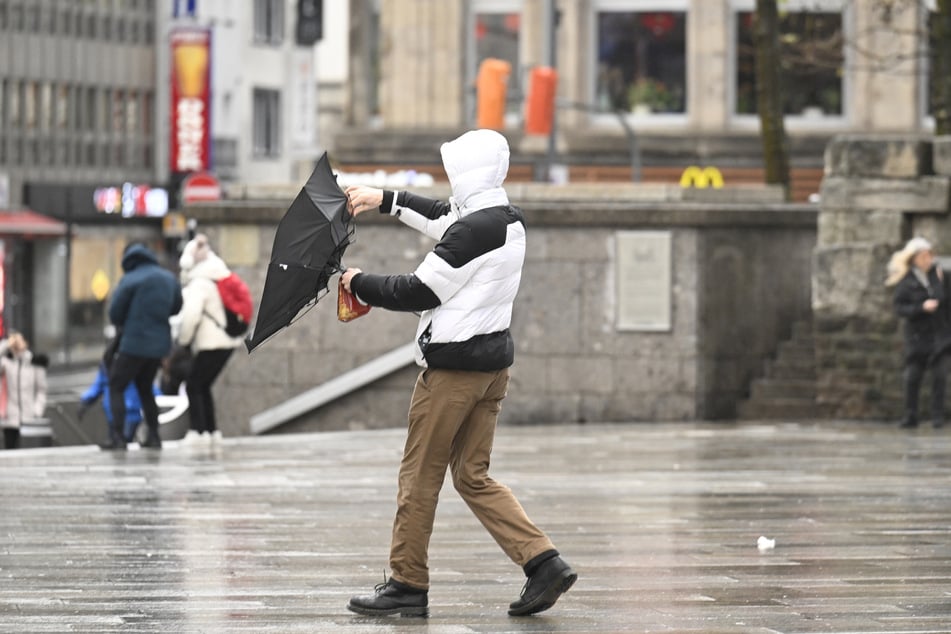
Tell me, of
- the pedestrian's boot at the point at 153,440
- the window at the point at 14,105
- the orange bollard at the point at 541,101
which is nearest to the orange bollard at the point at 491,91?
the orange bollard at the point at 541,101

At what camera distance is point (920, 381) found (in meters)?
21.1

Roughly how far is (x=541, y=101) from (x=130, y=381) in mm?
13776

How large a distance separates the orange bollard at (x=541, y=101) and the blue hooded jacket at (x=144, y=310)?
13335mm

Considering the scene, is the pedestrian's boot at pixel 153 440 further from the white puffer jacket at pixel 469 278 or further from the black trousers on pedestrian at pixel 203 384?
the white puffer jacket at pixel 469 278

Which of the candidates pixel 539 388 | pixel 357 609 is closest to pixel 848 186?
pixel 539 388

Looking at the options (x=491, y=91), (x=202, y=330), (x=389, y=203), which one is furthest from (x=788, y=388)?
(x=389, y=203)

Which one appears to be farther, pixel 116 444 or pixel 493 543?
pixel 116 444

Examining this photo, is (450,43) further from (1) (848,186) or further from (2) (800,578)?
(2) (800,578)

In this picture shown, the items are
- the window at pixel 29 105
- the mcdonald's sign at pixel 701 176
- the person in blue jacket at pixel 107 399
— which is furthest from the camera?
the window at pixel 29 105

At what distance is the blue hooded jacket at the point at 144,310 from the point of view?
18625 mm

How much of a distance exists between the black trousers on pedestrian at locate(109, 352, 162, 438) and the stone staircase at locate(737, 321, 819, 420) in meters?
6.06

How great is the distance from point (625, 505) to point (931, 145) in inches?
345

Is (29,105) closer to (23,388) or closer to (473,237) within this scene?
(23,388)

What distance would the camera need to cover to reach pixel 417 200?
401 inches
